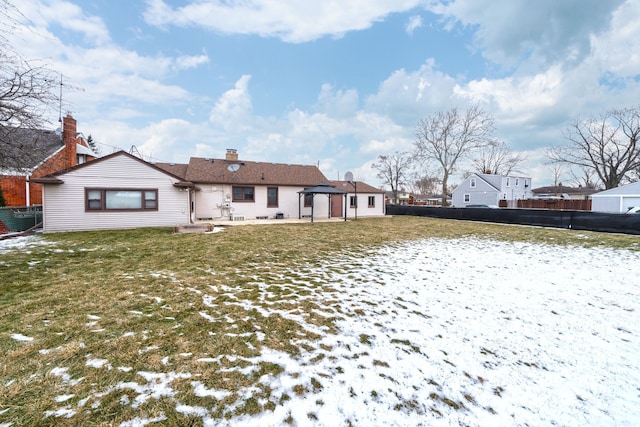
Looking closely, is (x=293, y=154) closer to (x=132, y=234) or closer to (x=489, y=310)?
(x=132, y=234)

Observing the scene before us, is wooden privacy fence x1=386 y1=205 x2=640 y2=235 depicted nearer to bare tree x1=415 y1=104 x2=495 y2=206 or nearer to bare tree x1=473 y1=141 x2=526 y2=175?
bare tree x1=415 y1=104 x2=495 y2=206

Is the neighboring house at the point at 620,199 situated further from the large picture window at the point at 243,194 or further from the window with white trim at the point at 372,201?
the large picture window at the point at 243,194

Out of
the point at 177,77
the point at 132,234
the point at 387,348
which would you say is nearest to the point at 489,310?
the point at 387,348

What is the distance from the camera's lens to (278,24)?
1305cm

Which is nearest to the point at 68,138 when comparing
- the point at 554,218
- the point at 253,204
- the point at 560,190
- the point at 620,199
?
the point at 253,204

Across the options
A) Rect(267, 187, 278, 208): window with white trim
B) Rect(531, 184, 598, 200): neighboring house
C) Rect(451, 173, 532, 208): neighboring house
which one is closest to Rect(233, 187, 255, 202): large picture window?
Rect(267, 187, 278, 208): window with white trim

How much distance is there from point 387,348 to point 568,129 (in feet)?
126

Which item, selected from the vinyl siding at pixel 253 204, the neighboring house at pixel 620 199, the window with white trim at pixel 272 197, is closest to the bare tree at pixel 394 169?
the neighboring house at pixel 620 199

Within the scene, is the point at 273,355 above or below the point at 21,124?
below

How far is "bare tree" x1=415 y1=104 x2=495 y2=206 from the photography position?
28625mm

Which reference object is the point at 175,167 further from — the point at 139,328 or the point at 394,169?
the point at 394,169

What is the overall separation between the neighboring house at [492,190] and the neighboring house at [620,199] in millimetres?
9950

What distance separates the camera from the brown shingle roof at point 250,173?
16.7 meters

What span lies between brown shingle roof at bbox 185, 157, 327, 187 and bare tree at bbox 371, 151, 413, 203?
84.1 ft
